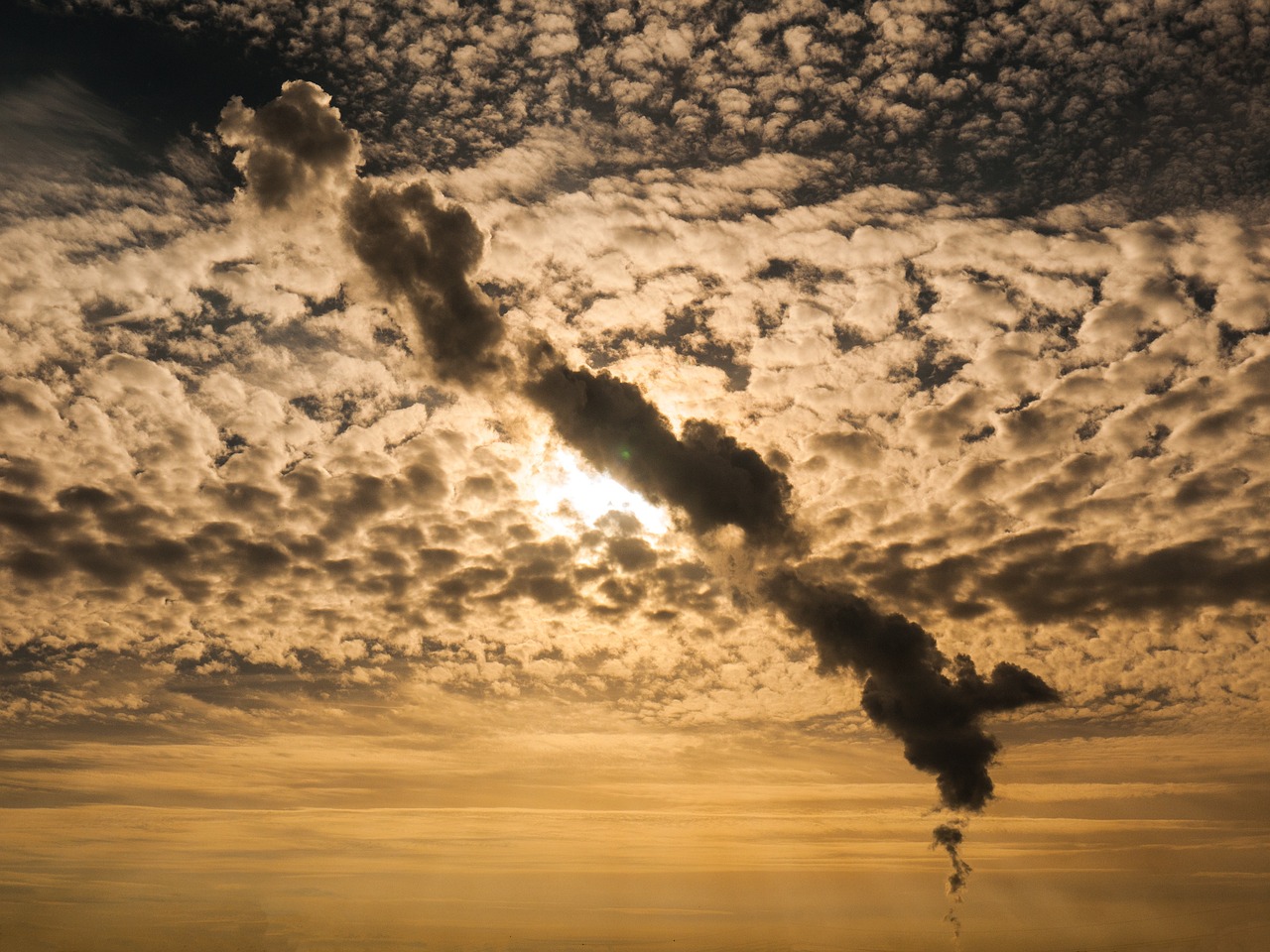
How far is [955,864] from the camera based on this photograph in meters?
84.2
